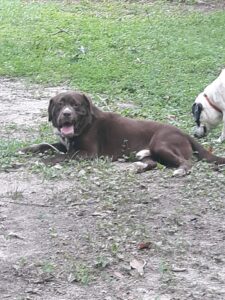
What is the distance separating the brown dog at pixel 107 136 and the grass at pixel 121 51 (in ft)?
3.95

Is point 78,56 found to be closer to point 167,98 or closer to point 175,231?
point 167,98

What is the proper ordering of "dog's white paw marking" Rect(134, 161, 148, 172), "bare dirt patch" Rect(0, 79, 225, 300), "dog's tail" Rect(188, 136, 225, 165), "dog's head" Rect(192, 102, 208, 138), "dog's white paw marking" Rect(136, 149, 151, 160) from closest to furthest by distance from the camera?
"bare dirt patch" Rect(0, 79, 225, 300) → "dog's white paw marking" Rect(134, 161, 148, 172) → "dog's tail" Rect(188, 136, 225, 165) → "dog's white paw marking" Rect(136, 149, 151, 160) → "dog's head" Rect(192, 102, 208, 138)

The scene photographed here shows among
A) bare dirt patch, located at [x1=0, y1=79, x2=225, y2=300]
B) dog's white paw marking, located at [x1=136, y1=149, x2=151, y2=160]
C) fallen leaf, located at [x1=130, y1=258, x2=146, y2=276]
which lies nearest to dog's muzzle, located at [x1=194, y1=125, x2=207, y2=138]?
dog's white paw marking, located at [x1=136, y1=149, x2=151, y2=160]

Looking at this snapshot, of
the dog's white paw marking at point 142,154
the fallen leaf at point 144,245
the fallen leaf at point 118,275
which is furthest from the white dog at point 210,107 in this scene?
the fallen leaf at point 118,275

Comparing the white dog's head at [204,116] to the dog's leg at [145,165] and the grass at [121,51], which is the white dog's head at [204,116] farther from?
the dog's leg at [145,165]

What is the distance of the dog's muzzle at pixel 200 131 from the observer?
1021 centimetres

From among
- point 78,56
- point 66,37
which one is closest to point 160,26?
point 66,37

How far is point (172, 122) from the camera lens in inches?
409

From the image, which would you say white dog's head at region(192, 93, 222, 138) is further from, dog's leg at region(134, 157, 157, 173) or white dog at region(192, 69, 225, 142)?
dog's leg at region(134, 157, 157, 173)

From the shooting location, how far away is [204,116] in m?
10.5

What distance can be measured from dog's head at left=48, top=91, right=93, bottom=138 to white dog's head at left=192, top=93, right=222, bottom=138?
206 centimetres

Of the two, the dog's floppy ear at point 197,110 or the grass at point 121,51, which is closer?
the dog's floppy ear at point 197,110

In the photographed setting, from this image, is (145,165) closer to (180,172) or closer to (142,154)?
(142,154)

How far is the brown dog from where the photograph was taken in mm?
8336
